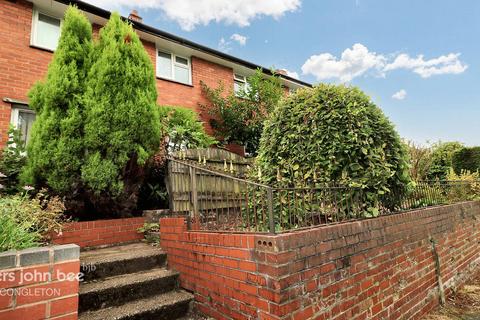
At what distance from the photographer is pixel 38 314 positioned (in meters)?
1.67

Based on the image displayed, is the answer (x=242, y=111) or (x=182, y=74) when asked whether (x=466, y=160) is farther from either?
(x=182, y=74)

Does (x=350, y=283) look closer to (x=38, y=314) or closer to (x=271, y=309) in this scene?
(x=271, y=309)

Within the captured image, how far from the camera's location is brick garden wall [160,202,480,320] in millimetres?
2117

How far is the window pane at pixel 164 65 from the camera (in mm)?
8852

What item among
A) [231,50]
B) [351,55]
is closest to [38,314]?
[231,50]

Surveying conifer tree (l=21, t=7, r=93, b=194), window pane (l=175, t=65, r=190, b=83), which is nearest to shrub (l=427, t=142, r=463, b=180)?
window pane (l=175, t=65, r=190, b=83)

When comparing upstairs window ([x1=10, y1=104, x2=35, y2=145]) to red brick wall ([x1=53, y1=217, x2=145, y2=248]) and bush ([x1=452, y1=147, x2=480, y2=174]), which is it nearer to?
red brick wall ([x1=53, y1=217, x2=145, y2=248])

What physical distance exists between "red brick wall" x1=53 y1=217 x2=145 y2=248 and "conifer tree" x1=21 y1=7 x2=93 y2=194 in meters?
0.56

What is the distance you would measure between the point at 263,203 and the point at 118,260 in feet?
6.02

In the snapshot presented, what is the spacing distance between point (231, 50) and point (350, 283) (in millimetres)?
9581

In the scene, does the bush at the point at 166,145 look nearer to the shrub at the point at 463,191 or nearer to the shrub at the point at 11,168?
the shrub at the point at 11,168

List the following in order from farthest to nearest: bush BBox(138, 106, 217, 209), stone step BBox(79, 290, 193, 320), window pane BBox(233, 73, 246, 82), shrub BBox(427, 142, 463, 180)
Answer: window pane BBox(233, 73, 246, 82) < shrub BBox(427, 142, 463, 180) < bush BBox(138, 106, 217, 209) < stone step BBox(79, 290, 193, 320)

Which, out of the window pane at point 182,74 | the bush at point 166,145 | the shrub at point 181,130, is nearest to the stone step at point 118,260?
the bush at point 166,145

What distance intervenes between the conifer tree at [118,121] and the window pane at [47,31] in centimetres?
356
